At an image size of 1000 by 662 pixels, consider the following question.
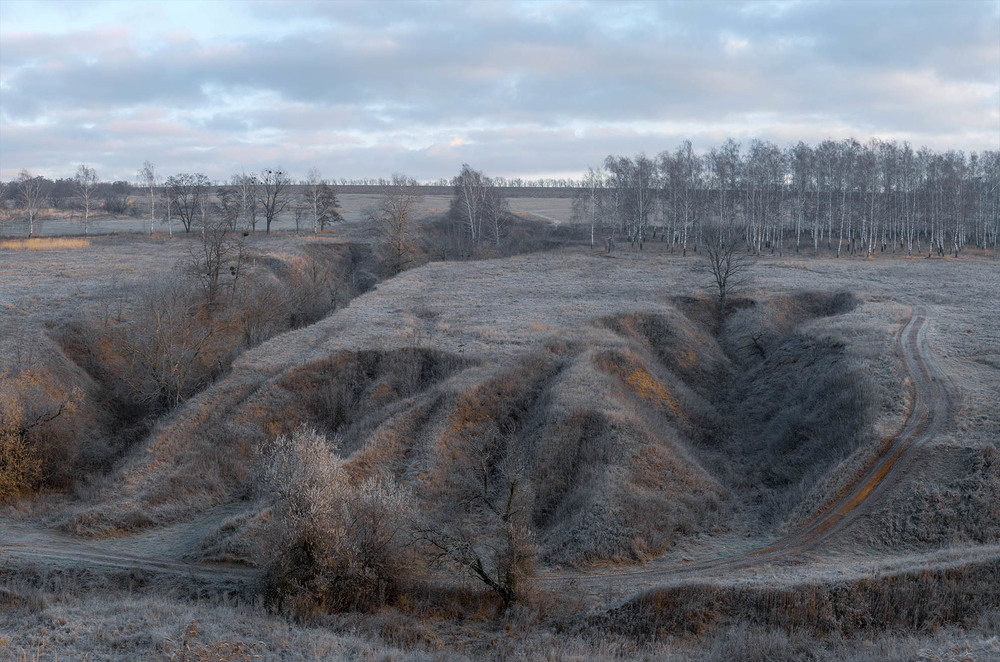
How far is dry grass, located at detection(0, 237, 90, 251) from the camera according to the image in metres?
67.5

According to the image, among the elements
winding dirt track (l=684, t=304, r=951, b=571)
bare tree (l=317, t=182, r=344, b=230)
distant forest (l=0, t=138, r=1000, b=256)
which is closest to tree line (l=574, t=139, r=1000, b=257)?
distant forest (l=0, t=138, r=1000, b=256)

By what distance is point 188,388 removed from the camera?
113 feet

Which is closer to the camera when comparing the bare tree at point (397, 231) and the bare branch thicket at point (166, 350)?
the bare branch thicket at point (166, 350)

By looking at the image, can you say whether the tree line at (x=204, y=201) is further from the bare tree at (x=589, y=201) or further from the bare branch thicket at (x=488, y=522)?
the bare branch thicket at (x=488, y=522)

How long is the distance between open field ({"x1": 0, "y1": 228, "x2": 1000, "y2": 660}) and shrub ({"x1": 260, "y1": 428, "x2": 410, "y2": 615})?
92cm

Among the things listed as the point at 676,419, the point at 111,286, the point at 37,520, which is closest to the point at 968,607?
the point at 676,419

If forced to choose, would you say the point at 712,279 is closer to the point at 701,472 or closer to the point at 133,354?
the point at 701,472

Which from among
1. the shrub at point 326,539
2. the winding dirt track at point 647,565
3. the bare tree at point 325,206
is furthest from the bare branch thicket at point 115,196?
the shrub at point 326,539

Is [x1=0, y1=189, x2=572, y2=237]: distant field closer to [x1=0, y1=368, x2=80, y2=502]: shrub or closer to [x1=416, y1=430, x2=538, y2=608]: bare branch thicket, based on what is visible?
[x1=0, y1=368, x2=80, y2=502]: shrub

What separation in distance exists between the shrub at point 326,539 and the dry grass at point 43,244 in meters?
64.6

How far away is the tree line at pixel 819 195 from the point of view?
7262 centimetres

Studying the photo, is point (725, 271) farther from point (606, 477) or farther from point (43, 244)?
point (43, 244)

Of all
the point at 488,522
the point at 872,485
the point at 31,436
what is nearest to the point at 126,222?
the point at 31,436

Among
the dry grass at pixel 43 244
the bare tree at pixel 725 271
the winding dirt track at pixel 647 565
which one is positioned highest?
the dry grass at pixel 43 244
